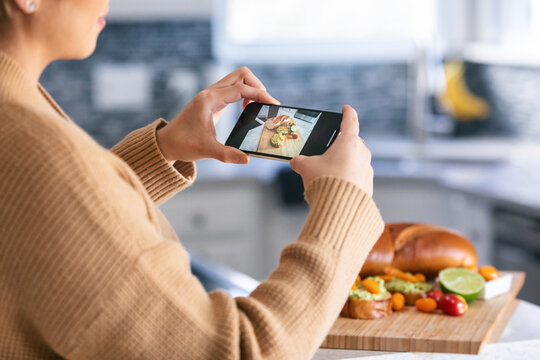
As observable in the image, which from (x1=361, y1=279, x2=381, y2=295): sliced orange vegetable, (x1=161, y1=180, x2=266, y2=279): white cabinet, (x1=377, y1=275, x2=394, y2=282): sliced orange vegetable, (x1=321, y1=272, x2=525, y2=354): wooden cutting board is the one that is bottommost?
(x1=161, y1=180, x2=266, y2=279): white cabinet

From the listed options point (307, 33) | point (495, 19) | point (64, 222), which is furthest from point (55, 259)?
point (307, 33)

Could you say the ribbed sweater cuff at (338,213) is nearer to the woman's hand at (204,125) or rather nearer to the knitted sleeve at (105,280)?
the knitted sleeve at (105,280)

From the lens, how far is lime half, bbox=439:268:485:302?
4.66 feet

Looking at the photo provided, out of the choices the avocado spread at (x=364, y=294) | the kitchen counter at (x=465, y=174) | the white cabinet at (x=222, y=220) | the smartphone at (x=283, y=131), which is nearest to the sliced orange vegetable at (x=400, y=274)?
the avocado spread at (x=364, y=294)

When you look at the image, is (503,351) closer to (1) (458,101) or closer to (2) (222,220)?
(2) (222,220)

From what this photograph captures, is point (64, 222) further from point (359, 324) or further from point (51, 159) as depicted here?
point (359, 324)

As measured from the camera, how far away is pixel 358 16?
4.11 meters

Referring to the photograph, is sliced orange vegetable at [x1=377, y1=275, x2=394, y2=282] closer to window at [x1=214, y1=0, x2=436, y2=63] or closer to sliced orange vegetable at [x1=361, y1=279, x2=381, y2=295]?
sliced orange vegetable at [x1=361, y1=279, x2=381, y2=295]

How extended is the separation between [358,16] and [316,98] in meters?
0.55

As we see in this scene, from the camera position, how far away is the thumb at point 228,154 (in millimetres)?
1160

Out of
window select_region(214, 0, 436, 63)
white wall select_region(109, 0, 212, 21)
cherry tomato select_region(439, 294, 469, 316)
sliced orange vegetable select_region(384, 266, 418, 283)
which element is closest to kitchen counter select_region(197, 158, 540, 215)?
window select_region(214, 0, 436, 63)

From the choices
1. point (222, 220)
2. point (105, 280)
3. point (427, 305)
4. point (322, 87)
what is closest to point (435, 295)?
point (427, 305)

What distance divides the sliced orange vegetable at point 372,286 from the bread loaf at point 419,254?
4.8 inches

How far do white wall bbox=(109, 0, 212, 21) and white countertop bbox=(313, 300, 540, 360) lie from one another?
3.03 m
